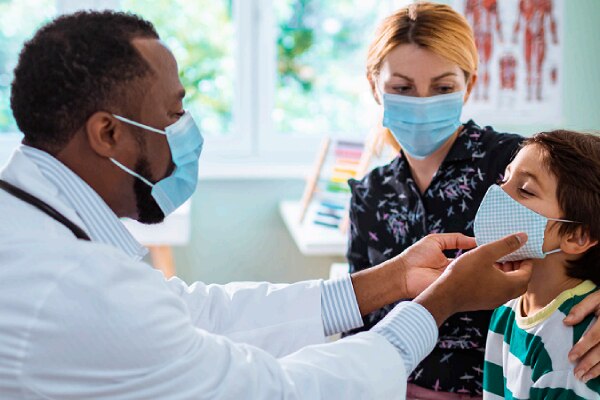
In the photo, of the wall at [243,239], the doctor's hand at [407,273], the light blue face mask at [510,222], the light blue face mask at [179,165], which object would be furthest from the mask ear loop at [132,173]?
the wall at [243,239]

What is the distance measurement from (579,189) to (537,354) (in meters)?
0.30

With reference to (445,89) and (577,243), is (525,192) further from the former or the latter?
(445,89)

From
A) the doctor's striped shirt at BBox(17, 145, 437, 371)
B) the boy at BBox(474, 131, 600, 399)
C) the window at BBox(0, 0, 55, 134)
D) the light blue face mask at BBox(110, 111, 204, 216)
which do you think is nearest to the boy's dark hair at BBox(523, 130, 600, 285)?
the boy at BBox(474, 131, 600, 399)

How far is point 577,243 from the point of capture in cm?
148

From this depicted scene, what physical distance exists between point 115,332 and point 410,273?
714 millimetres

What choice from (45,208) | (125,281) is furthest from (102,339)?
(45,208)

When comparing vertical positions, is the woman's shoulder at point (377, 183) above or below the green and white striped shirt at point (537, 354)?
above

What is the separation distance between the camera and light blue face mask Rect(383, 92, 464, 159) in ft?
6.02

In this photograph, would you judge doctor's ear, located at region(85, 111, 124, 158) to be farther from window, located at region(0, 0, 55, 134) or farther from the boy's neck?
window, located at region(0, 0, 55, 134)

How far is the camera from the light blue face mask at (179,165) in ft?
4.58

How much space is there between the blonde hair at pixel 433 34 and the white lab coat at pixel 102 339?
0.82 m

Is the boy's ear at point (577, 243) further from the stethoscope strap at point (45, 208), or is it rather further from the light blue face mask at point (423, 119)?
the stethoscope strap at point (45, 208)

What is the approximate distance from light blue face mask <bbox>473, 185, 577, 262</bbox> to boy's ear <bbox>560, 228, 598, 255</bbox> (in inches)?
0.8

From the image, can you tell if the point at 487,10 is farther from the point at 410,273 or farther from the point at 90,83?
the point at 90,83
